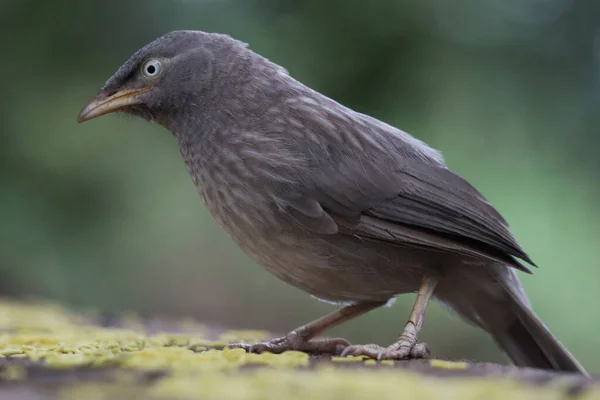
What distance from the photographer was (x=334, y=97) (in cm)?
609

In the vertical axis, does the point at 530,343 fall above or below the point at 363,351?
above

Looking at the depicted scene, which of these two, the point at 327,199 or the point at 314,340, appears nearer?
the point at 327,199

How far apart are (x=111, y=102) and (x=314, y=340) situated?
167cm

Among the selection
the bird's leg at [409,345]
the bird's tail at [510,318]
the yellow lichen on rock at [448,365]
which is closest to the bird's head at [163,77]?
the bird's leg at [409,345]

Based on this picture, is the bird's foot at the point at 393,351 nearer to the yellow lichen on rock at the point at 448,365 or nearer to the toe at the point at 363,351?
the toe at the point at 363,351

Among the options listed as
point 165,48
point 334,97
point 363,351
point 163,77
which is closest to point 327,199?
point 363,351

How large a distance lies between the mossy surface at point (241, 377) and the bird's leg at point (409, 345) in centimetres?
10

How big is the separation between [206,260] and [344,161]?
4.86m

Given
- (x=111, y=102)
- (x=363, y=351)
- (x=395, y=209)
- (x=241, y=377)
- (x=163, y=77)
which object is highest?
(x=163, y=77)

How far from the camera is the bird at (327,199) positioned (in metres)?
3.24

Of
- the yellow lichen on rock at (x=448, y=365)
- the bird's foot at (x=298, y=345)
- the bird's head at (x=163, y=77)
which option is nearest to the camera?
the yellow lichen on rock at (x=448, y=365)

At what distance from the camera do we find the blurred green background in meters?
5.54

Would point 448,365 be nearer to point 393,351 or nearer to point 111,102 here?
point 393,351

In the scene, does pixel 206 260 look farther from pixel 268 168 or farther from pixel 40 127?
pixel 268 168
